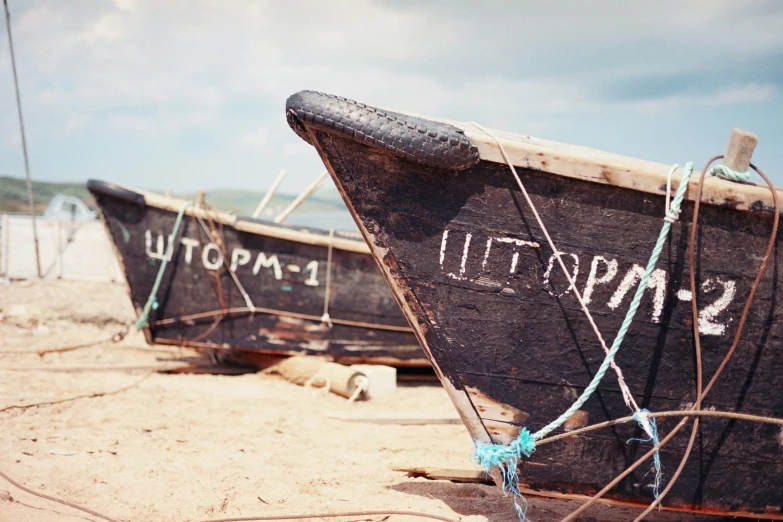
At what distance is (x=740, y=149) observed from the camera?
7.82 ft

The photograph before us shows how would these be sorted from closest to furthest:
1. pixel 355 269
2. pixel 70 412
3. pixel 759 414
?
pixel 759 414 → pixel 70 412 → pixel 355 269

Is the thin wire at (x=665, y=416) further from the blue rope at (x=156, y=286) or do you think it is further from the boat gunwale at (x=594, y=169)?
the blue rope at (x=156, y=286)

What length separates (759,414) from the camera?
2512mm

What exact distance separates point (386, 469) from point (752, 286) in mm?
2115

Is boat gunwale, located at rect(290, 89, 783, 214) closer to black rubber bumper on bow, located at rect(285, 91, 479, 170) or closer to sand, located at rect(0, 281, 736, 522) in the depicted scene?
black rubber bumper on bow, located at rect(285, 91, 479, 170)

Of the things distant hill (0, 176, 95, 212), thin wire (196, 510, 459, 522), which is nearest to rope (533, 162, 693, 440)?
thin wire (196, 510, 459, 522)

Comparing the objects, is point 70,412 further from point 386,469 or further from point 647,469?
point 647,469

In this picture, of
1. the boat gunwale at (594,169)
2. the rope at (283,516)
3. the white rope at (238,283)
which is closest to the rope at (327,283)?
the white rope at (238,283)

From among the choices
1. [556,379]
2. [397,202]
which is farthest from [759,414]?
[397,202]

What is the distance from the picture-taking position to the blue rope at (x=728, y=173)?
2.38 m

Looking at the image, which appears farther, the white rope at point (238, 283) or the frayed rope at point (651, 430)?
the white rope at point (238, 283)

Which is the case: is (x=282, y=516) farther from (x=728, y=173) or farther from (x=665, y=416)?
(x=728, y=173)

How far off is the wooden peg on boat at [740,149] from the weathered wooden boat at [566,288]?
3.6 inches

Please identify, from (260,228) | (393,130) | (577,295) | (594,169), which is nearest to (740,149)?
(594,169)
